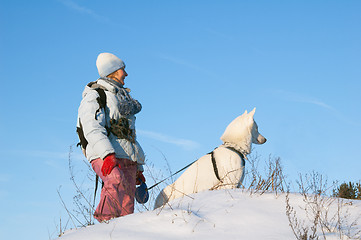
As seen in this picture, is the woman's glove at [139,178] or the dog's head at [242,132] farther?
the dog's head at [242,132]

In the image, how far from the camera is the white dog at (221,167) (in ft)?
18.5

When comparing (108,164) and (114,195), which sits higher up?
(108,164)

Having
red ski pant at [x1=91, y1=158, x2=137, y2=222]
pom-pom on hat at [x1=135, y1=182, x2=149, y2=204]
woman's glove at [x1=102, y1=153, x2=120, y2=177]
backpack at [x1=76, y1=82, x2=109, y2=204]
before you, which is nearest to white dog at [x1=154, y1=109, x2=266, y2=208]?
pom-pom on hat at [x1=135, y1=182, x2=149, y2=204]

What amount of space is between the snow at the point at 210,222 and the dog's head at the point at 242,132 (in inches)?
74.9

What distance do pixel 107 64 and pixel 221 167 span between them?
6.45ft

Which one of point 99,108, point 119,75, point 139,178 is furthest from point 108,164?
point 119,75

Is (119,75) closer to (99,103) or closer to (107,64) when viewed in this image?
(107,64)

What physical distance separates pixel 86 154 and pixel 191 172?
1.34 m

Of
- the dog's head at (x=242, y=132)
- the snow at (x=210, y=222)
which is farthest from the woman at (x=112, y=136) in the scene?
the dog's head at (x=242, y=132)

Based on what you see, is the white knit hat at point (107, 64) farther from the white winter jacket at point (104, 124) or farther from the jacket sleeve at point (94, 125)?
the jacket sleeve at point (94, 125)

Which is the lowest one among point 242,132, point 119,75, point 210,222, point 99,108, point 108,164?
point 210,222

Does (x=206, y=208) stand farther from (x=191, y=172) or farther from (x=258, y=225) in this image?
(x=191, y=172)

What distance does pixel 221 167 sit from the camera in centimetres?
586

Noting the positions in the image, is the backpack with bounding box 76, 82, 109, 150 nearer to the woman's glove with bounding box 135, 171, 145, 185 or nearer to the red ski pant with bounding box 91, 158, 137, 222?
the red ski pant with bounding box 91, 158, 137, 222
